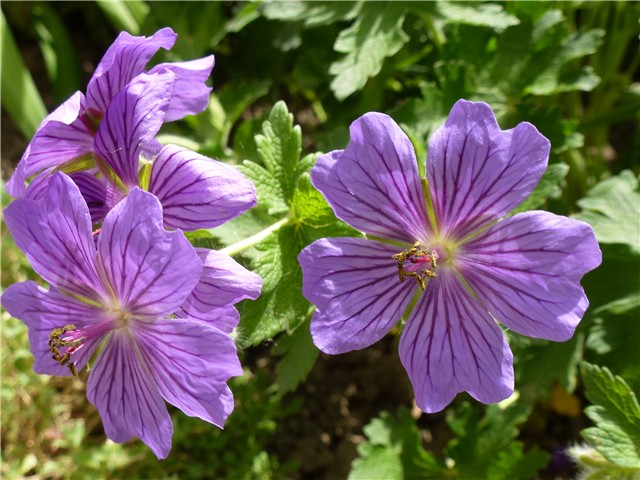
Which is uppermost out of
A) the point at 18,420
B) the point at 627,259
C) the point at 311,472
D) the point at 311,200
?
the point at 311,200

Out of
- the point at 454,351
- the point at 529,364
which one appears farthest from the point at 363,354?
the point at 454,351

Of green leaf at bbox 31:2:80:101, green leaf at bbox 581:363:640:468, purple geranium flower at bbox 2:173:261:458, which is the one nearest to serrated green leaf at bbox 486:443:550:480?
green leaf at bbox 581:363:640:468

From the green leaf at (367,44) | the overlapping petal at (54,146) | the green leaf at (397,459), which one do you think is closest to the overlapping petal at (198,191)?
the overlapping petal at (54,146)

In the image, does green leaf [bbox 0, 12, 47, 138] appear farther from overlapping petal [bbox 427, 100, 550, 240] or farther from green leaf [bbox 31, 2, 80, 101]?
overlapping petal [bbox 427, 100, 550, 240]

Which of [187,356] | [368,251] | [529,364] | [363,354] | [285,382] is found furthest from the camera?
[363,354]

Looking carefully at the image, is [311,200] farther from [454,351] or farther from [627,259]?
[627,259]

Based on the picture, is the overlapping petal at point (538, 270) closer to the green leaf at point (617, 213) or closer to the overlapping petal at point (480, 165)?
the overlapping petal at point (480, 165)
